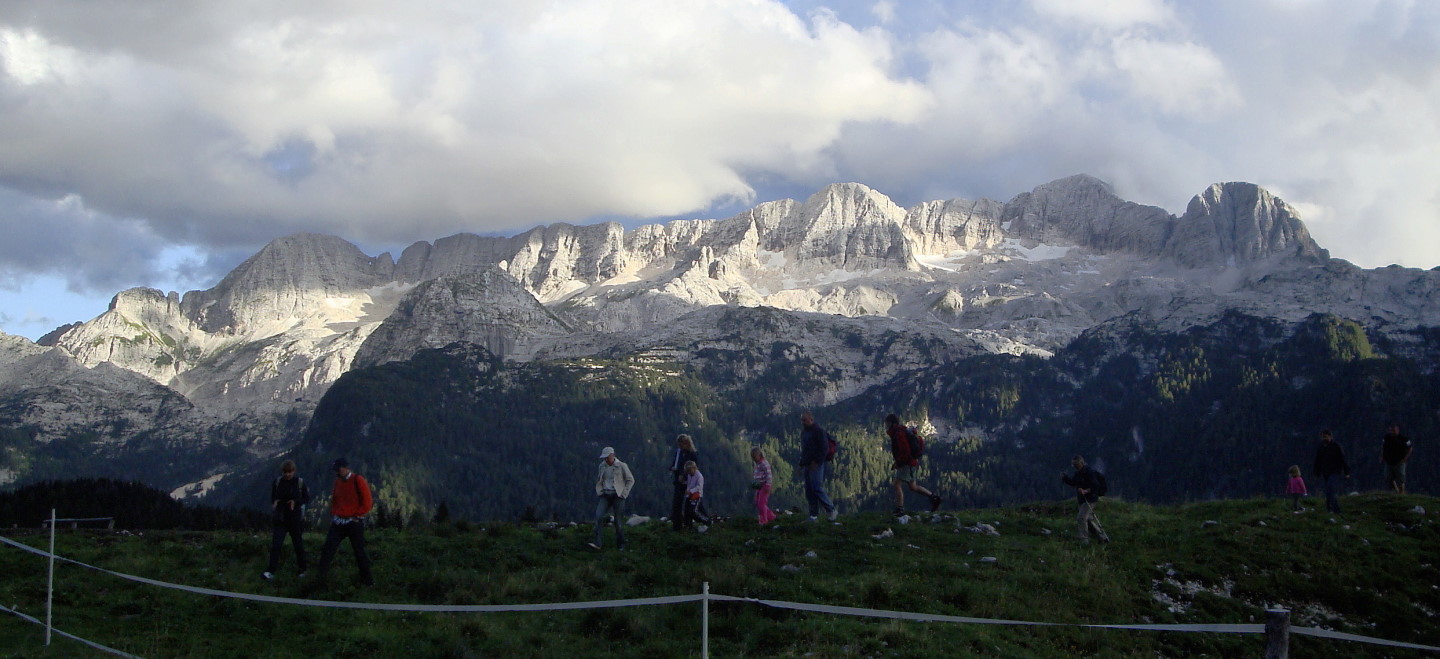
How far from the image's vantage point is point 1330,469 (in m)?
34.5

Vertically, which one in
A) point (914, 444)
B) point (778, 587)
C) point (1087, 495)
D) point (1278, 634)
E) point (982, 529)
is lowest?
point (778, 587)

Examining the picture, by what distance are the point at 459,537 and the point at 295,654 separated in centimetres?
1038

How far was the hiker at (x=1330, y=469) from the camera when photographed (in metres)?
34.0

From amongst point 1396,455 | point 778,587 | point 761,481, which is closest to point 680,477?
point 761,481

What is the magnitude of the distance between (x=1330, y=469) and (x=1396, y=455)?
5539 millimetres

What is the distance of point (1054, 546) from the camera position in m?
28.0

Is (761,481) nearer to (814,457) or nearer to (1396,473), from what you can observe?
(814,457)

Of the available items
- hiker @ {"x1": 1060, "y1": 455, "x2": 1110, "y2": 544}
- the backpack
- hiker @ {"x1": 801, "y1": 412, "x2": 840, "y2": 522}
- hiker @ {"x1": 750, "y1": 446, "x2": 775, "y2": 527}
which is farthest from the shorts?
hiker @ {"x1": 750, "y1": 446, "x2": 775, "y2": 527}

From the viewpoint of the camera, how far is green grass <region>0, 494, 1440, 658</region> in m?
19.2

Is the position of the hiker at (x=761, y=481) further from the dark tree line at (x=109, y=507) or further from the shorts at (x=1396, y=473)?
the dark tree line at (x=109, y=507)

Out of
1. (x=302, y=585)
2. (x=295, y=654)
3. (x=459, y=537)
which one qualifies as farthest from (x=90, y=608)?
(x=459, y=537)

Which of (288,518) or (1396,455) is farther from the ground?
(1396,455)

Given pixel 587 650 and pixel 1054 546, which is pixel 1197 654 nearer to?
pixel 1054 546

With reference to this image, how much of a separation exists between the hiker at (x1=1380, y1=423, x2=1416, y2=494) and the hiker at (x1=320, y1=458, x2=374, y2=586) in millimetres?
36234
